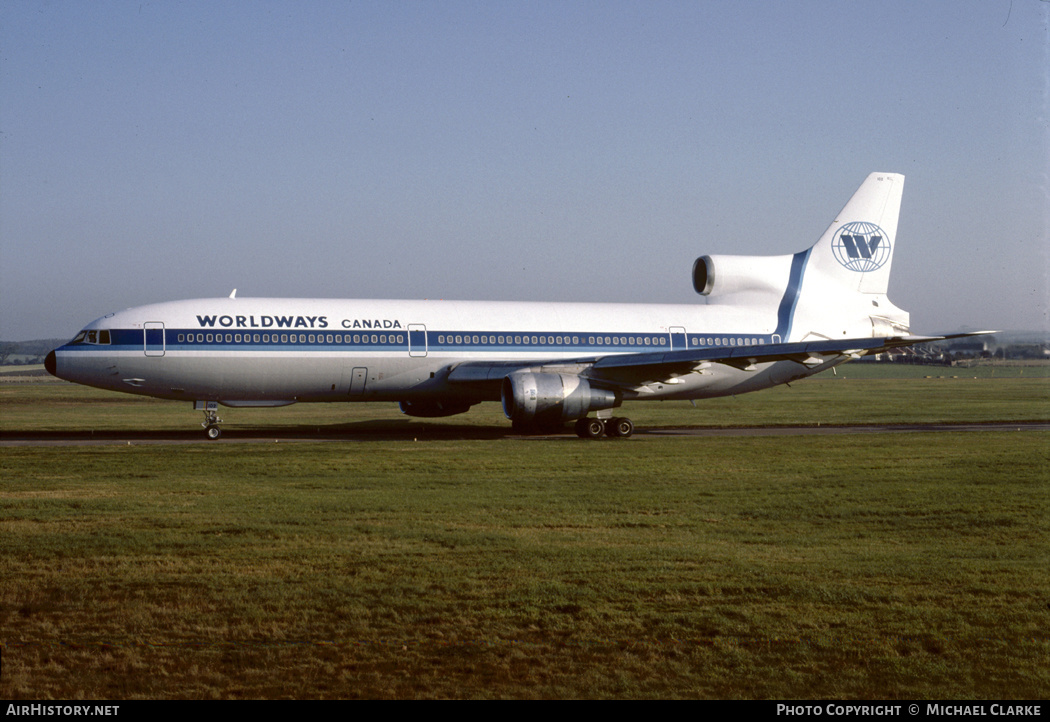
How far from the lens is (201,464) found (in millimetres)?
21266

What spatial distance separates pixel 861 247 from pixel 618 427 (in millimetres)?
12595

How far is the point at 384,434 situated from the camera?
102 ft

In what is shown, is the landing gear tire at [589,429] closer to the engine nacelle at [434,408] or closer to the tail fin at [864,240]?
the engine nacelle at [434,408]

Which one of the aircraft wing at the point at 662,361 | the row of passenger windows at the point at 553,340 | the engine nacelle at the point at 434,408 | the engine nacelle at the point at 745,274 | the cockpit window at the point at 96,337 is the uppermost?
the engine nacelle at the point at 745,274

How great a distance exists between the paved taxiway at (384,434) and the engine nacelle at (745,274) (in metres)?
5.04

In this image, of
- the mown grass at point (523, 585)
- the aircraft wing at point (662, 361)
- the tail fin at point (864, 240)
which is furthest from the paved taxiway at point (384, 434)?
the mown grass at point (523, 585)

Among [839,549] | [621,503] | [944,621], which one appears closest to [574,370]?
[621,503]

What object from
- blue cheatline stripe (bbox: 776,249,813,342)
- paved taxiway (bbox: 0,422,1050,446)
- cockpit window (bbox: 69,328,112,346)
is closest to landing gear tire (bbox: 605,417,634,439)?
paved taxiway (bbox: 0,422,1050,446)

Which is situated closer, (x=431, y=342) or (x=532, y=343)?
(x=431, y=342)

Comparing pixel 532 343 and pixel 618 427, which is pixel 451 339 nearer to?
pixel 532 343

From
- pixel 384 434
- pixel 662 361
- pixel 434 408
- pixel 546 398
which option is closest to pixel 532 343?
pixel 546 398

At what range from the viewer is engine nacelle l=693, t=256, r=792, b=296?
3519 centimetres

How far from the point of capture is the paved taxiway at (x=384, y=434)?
92.1ft
